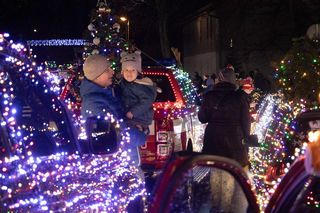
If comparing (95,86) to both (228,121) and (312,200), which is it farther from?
(312,200)

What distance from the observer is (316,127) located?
470cm

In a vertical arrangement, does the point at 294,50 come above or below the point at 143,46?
below

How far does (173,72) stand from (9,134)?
676 centimetres

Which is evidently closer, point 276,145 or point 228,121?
point 276,145

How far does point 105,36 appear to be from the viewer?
42.6ft

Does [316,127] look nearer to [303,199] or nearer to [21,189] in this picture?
[303,199]

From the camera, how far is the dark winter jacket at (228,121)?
6367 millimetres

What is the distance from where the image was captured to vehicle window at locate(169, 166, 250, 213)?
3225 millimetres

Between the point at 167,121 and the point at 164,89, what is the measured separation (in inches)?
29.6

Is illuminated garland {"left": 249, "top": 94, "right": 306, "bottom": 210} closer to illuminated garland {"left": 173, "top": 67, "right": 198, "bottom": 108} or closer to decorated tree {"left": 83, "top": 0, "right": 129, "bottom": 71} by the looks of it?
illuminated garland {"left": 173, "top": 67, "right": 198, "bottom": 108}

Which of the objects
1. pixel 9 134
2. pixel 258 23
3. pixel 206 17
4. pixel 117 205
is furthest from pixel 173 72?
pixel 206 17

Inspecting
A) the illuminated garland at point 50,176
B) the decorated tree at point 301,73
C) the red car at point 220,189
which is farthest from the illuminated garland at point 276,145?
the illuminated garland at point 50,176

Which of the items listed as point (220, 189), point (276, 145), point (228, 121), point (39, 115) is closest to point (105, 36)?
point (228, 121)

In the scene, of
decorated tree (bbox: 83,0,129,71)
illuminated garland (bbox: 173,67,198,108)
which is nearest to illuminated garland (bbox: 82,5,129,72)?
decorated tree (bbox: 83,0,129,71)
